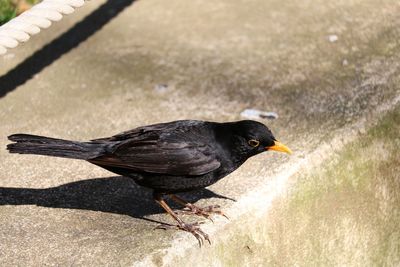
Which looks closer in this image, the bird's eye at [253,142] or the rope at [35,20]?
the bird's eye at [253,142]

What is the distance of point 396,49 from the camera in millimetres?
6559

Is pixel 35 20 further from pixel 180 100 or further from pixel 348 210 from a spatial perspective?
pixel 348 210

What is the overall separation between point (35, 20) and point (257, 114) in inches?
64.2

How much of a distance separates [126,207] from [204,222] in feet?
1.69

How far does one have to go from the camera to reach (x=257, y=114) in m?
5.90

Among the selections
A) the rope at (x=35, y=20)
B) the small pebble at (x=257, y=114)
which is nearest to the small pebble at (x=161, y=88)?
the small pebble at (x=257, y=114)

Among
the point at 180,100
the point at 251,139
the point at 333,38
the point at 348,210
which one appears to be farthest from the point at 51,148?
the point at 333,38

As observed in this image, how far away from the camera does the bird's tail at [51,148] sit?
4.72m

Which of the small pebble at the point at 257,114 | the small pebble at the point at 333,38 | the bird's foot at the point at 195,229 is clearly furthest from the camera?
the small pebble at the point at 333,38

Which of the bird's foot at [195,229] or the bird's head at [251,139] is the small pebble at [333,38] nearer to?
the bird's head at [251,139]

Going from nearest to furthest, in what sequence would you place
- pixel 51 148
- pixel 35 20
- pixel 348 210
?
pixel 51 148 < pixel 348 210 < pixel 35 20

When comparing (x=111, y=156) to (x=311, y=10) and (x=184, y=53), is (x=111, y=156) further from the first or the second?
(x=311, y=10)

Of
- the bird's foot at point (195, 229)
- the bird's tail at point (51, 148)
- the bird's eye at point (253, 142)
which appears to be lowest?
the bird's foot at point (195, 229)

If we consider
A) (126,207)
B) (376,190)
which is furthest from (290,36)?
(126,207)
